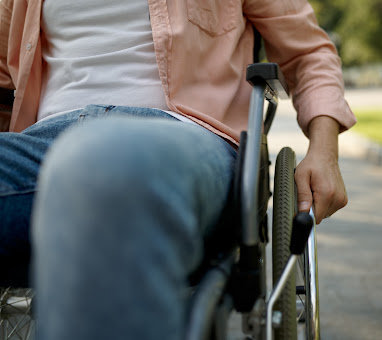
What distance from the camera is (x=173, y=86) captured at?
139cm

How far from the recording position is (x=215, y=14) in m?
1.51

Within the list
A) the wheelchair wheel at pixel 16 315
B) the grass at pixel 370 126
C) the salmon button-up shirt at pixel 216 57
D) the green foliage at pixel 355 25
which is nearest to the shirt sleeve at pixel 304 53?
the salmon button-up shirt at pixel 216 57

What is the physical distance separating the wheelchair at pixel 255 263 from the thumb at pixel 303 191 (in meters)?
0.02

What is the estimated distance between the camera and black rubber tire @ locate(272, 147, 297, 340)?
1144 mm

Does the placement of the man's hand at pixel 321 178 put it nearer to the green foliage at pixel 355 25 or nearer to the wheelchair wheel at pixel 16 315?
the wheelchair wheel at pixel 16 315

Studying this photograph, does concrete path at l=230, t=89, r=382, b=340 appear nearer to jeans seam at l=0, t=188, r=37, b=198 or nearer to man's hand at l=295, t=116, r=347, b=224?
man's hand at l=295, t=116, r=347, b=224

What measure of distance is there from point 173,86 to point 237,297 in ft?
2.02

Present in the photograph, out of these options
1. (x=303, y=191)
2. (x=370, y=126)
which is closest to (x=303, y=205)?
(x=303, y=191)

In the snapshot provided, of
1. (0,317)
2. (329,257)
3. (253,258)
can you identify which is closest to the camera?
(253,258)

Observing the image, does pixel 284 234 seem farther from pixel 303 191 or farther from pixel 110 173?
pixel 110 173

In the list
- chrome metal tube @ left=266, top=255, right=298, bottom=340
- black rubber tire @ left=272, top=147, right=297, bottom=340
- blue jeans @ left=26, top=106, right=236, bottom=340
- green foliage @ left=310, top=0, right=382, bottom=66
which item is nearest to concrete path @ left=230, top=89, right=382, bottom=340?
black rubber tire @ left=272, top=147, right=297, bottom=340

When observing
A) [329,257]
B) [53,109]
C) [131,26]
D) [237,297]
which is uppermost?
[131,26]

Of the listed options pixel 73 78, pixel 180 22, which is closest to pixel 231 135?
pixel 180 22

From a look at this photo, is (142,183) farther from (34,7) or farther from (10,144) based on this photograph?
(34,7)
